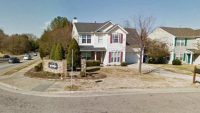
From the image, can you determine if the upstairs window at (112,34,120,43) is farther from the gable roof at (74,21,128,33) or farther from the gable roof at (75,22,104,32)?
the gable roof at (75,22,104,32)

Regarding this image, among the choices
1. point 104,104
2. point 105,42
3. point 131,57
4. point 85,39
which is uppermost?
point 85,39

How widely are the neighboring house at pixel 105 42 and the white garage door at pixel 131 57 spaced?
11.8 ft

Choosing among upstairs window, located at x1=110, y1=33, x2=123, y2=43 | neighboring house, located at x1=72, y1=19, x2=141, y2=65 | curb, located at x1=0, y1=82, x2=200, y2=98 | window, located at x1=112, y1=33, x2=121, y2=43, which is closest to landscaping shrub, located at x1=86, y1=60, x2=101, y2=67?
neighboring house, located at x1=72, y1=19, x2=141, y2=65

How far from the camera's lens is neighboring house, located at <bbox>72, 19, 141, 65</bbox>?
31.0 m

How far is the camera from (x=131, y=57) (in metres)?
35.7

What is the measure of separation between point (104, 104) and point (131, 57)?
85.7ft

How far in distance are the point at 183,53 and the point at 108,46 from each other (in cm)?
1818

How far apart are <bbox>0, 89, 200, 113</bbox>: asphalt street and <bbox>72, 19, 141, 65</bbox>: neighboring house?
1880 cm

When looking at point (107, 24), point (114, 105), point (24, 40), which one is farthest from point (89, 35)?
point (24, 40)

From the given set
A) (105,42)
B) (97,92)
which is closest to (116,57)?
(105,42)

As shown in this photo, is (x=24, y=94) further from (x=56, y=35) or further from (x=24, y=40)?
(x=24, y=40)

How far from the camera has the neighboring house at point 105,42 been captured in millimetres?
30984

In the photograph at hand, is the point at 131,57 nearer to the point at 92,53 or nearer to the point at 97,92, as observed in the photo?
the point at 92,53

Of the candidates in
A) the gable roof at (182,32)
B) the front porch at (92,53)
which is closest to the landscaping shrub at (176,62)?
the gable roof at (182,32)
